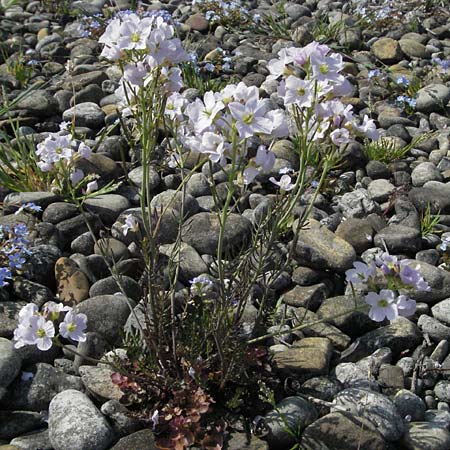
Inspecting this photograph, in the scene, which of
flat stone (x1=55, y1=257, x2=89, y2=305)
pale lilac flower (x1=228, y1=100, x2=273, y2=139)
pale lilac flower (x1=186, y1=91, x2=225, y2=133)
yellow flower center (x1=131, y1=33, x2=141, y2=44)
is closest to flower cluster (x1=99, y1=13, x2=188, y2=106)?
yellow flower center (x1=131, y1=33, x2=141, y2=44)

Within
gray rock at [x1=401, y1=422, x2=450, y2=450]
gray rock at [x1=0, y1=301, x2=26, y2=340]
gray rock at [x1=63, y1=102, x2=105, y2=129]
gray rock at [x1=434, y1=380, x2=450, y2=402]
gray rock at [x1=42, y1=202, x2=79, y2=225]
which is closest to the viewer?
gray rock at [x1=401, y1=422, x2=450, y2=450]

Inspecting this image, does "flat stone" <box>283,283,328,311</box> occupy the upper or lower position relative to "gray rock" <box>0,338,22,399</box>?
lower

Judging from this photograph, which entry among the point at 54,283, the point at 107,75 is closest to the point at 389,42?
the point at 107,75

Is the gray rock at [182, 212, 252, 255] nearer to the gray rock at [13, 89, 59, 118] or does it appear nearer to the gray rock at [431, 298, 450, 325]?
the gray rock at [431, 298, 450, 325]

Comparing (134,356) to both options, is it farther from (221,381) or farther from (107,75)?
(107,75)

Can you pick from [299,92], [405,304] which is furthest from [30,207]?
[405,304]

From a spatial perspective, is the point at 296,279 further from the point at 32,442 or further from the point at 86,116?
the point at 86,116

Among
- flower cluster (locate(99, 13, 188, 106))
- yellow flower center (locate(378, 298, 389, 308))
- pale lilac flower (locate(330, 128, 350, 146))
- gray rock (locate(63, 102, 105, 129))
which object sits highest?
flower cluster (locate(99, 13, 188, 106))
